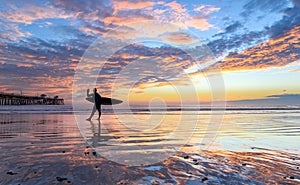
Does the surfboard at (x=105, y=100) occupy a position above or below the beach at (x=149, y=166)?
above

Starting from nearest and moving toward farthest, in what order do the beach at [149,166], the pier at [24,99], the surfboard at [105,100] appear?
the beach at [149,166] → the surfboard at [105,100] → the pier at [24,99]

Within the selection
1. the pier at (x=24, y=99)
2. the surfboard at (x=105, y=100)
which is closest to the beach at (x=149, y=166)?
the surfboard at (x=105, y=100)

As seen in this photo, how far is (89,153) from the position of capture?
25.5 ft

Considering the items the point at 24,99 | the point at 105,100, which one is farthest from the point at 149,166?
the point at 24,99

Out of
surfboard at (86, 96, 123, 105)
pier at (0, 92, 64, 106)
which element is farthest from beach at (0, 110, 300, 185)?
pier at (0, 92, 64, 106)

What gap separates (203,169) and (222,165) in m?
0.77

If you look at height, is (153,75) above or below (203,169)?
above

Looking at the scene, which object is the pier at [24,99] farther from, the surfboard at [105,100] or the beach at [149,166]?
the beach at [149,166]

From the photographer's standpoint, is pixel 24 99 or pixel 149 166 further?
pixel 24 99

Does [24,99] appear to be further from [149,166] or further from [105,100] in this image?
[149,166]

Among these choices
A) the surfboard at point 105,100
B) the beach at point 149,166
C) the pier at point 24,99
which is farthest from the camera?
the pier at point 24,99

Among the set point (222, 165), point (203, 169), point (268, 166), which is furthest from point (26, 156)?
point (268, 166)

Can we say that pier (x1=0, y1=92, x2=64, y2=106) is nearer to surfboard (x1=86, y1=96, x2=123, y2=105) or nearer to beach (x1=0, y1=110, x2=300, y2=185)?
surfboard (x1=86, y1=96, x2=123, y2=105)

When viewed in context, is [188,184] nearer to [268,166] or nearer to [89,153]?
[268,166]
